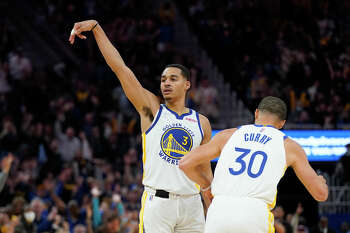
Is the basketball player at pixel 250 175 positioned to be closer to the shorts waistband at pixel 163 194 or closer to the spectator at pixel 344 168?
the shorts waistband at pixel 163 194

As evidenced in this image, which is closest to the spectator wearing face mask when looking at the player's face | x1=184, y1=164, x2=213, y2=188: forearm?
the player's face

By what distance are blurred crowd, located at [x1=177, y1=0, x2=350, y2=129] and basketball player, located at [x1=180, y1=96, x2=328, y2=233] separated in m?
10.3

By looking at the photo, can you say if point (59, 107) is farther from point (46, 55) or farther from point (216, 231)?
point (216, 231)

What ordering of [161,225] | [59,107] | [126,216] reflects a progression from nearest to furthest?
[161,225] → [126,216] → [59,107]

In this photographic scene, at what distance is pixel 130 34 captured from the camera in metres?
19.6

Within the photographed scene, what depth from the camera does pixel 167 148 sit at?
6.56 m

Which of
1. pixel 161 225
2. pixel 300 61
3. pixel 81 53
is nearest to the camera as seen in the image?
pixel 161 225

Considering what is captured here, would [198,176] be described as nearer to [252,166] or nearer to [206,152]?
[206,152]

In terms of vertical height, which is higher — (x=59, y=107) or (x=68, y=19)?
(x=68, y=19)

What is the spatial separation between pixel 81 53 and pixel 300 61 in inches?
249

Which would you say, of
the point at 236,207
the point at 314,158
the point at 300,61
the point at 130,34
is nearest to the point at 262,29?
the point at 300,61

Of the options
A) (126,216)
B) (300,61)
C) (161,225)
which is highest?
(300,61)

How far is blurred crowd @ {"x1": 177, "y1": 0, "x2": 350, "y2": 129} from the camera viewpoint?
17344mm

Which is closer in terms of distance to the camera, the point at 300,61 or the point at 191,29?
the point at 300,61
